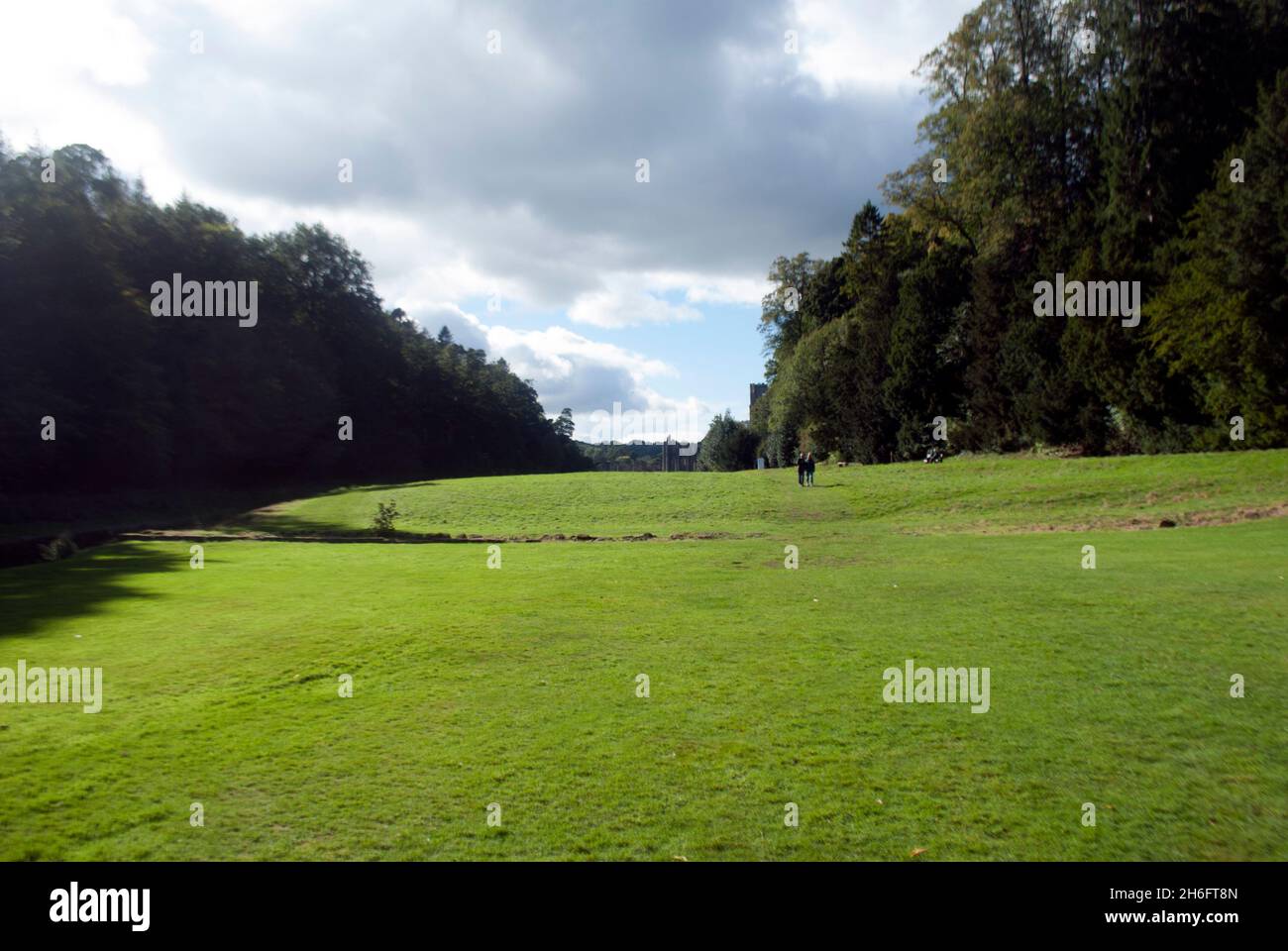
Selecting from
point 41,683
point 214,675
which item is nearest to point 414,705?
point 214,675

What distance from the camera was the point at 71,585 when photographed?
15.5 meters

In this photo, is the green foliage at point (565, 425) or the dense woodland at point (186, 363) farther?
the green foliage at point (565, 425)

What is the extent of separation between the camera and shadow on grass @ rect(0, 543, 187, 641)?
11875 millimetres

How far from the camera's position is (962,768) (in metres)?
5.71

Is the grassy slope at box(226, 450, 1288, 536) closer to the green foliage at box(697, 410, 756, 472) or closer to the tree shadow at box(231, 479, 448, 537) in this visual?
the tree shadow at box(231, 479, 448, 537)

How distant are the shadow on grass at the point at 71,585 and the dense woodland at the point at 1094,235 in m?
Result: 38.4

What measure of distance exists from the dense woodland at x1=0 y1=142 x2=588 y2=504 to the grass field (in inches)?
1189

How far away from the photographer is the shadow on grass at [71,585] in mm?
11875

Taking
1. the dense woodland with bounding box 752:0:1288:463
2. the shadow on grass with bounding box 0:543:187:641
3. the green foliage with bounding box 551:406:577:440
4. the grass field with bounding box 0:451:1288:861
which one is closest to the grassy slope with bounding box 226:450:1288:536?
the dense woodland with bounding box 752:0:1288:463

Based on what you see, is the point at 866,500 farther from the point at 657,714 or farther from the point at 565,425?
the point at 565,425

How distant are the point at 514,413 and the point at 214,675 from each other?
105m
